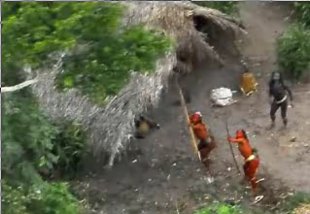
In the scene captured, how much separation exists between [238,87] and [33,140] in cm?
655

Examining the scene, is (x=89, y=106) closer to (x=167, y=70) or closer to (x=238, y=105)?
(x=167, y=70)

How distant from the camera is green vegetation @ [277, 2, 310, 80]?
14.1m

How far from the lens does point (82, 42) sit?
27.4ft

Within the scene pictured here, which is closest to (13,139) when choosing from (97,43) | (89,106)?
(97,43)

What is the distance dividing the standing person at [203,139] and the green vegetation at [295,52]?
259 cm

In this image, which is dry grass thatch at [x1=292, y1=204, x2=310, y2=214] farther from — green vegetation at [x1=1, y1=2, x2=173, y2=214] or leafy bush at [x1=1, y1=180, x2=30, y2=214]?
leafy bush at [x1=1, y1=180, x2=30, y2=214]

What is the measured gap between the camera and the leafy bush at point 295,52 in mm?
14094

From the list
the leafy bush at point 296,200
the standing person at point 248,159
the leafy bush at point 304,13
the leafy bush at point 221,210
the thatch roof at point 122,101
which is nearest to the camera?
the leafy bush at point 221,210

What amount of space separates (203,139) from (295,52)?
2.85 metres

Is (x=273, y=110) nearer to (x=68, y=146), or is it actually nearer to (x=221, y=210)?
(x=68, y=146)

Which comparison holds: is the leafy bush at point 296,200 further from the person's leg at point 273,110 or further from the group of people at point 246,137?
the person's leg at point 273,110

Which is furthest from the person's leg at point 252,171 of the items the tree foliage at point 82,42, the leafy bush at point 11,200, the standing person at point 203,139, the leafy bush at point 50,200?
the leafy bush at point 11,200

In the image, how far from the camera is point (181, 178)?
478 inches

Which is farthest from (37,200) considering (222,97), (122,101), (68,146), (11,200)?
(222,97)
